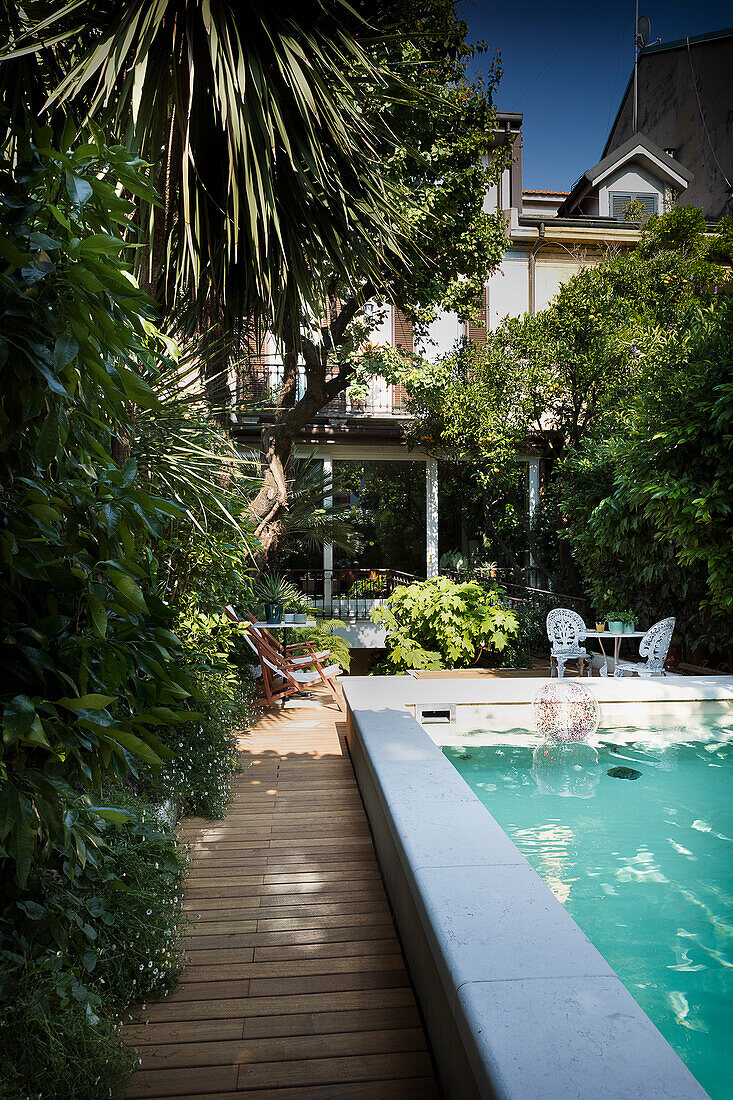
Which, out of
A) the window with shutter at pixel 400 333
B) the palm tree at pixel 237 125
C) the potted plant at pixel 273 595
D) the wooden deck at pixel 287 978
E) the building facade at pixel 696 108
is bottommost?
the wooden deck at pixel 287 978

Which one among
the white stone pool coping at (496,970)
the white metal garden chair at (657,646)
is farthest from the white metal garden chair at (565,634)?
the white stone pool coping at (496,970)

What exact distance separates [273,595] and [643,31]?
1559cm

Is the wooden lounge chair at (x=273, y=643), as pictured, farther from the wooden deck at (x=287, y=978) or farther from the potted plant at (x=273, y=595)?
the wooden deck at (x=287, y=978)

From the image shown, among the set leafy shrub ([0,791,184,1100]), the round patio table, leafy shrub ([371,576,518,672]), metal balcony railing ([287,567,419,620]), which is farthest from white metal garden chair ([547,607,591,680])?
leafy shrub ([0,791,184,1100])

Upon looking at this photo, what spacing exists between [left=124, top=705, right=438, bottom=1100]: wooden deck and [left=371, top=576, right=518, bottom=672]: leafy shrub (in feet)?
14.3

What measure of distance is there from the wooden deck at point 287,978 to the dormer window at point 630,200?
567 inches

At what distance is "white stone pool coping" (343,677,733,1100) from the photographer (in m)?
1.52

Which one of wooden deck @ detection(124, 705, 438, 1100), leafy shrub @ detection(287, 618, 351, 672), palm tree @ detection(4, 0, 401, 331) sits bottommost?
wooden deck @ detection(124, 705, 438, 1100)

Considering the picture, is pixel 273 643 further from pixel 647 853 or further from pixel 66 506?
pixel 66 506

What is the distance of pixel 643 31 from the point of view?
52.2 feet

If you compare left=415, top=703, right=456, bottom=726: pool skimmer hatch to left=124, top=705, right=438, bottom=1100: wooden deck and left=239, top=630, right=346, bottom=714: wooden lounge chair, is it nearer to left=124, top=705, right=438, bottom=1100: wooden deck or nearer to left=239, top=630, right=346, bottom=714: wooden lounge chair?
left=239, top=630, right=346, bottom=714: wooden lounge chair

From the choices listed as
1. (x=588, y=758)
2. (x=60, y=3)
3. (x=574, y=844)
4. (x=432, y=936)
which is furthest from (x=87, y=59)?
(x=588, y=758)

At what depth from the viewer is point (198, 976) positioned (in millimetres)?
2535

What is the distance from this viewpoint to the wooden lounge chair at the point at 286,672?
261 inches
